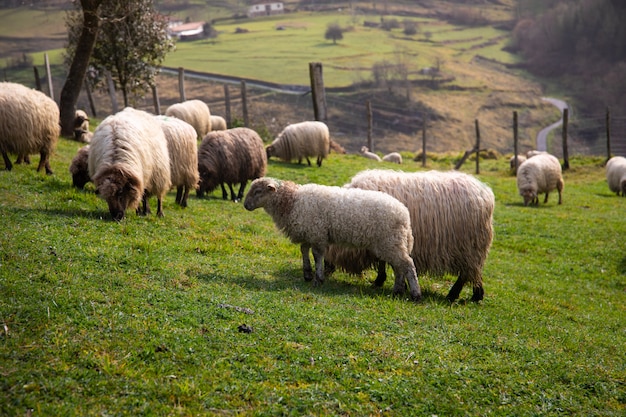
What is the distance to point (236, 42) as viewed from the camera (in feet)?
299

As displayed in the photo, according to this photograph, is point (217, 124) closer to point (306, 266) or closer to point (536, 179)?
point (536, 179)

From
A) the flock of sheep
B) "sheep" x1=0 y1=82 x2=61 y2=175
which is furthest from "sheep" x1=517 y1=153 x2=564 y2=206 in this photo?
"sheep" x1=0 y1=82 x2=61 y2=175

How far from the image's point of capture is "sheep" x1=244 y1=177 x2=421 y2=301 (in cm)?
882

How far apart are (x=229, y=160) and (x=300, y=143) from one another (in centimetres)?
755

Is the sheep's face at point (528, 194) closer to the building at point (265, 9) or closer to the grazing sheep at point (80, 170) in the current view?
the grazing sheep at point (80, 170)

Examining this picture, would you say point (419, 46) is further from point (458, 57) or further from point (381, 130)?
point (381, 130)

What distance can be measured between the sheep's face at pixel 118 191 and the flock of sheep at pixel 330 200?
18 millimetres

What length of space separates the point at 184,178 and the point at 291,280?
502 cm

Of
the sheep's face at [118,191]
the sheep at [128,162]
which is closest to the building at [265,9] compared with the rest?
the sheep at [128,162]

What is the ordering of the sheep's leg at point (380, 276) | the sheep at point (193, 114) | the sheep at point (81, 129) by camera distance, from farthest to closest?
1. the sheep at point (193, 114)
2. the sheep at point (81, 129)
3. the sheep's leg at point (380, 276)

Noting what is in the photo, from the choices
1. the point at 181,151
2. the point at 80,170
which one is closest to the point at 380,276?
the point at 181,151

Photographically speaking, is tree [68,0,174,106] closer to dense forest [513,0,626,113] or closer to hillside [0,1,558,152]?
hillside [0,1,558,152]

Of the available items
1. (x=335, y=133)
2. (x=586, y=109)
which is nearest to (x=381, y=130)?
(x=335, y=133)

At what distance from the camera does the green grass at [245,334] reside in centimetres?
540
